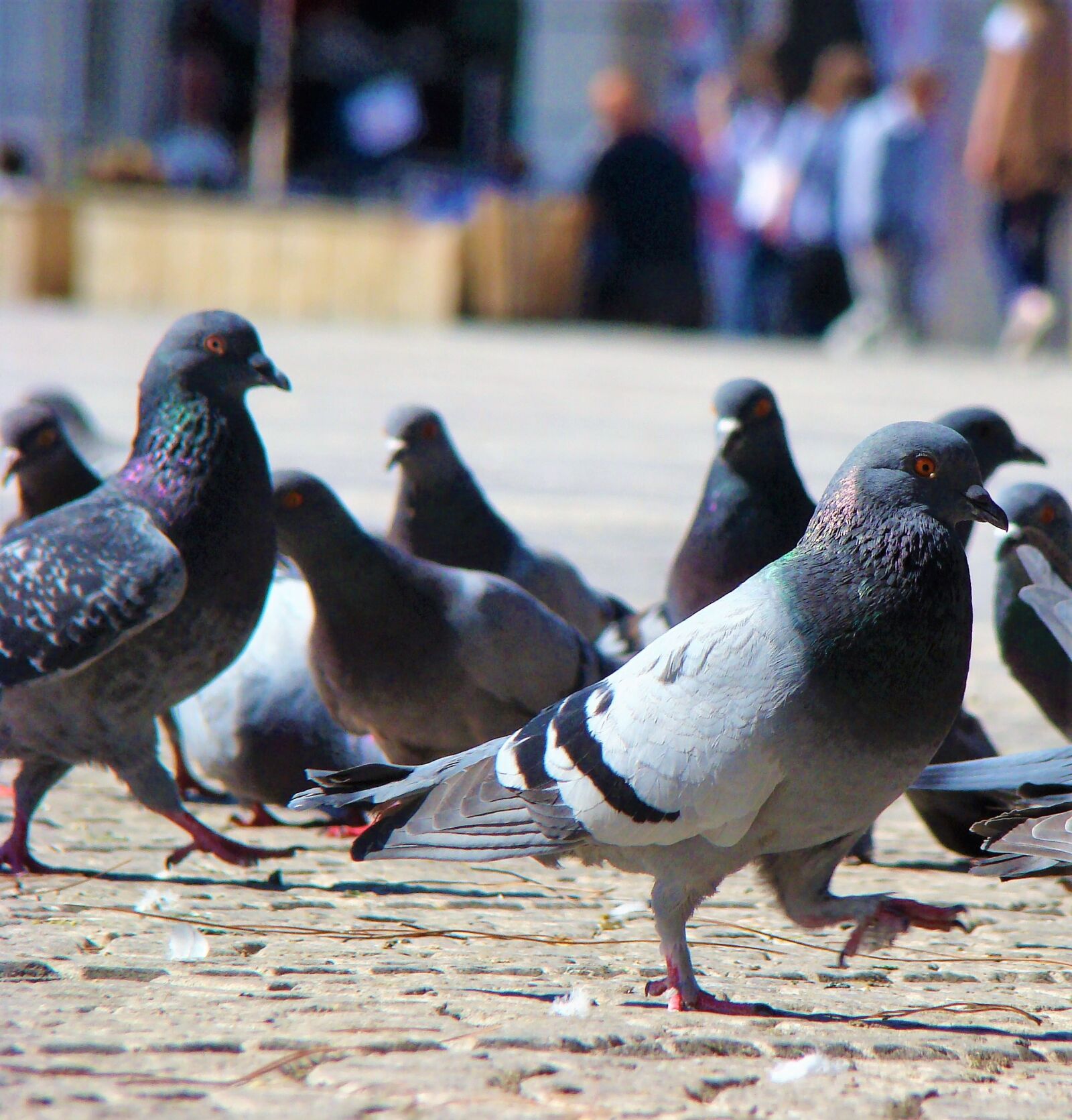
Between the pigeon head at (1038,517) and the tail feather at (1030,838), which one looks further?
the pigeon head at (1038,517)

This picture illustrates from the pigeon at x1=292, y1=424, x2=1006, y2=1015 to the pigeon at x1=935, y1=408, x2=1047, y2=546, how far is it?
4.99 ft

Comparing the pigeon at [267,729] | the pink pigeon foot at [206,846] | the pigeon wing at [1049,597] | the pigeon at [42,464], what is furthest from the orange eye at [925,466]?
the pigeon at [42,464]

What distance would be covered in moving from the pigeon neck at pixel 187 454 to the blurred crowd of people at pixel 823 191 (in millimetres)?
9789

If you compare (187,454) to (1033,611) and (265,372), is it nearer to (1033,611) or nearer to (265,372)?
(265,372)

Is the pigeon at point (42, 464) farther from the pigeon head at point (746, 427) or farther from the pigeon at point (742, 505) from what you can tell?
the pigeon head at point (746, 427)

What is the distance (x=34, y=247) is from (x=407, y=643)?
600 inches

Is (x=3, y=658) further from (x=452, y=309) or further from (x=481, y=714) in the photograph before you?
(x=452, y=309)

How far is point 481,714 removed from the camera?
402cm

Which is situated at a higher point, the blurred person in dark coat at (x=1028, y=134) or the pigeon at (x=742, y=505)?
the blurred person in dark coat at (x=1028, y=134)

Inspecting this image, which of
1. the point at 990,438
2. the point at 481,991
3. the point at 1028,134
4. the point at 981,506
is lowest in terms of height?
the point at 481,991

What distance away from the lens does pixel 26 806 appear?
367 centimetres

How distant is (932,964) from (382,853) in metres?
0.99

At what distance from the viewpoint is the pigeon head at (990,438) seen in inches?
→ 172

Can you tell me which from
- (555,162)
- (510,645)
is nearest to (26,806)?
(510,645)
